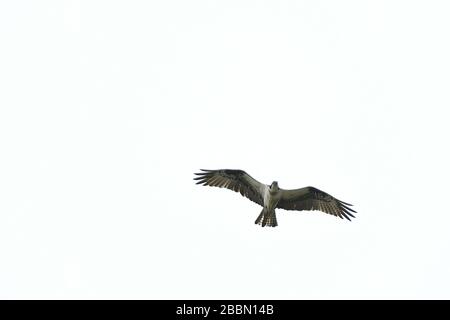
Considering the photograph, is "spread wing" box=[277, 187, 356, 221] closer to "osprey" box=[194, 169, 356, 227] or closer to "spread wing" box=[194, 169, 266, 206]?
"osprey" box=[194, 169, 356, 227]

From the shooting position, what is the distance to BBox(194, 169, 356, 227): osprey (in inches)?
869

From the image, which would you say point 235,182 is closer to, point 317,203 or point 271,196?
point 271,196

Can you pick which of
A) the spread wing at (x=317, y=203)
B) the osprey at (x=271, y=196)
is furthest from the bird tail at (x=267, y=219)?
the spread wing at (x=317, y=203)

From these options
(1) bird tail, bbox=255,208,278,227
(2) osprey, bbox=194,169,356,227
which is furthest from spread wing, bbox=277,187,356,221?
(1) bird tail, bbox=255,208,278,227

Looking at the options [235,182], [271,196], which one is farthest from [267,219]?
[235,182]

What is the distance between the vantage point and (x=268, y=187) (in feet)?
72.7

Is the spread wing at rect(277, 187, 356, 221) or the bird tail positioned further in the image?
the spread wing at rect(277, 187, 356, 221)

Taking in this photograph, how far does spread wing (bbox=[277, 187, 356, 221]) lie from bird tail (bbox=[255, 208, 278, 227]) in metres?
0.88

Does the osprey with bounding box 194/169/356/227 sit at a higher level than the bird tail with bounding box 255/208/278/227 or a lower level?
higher

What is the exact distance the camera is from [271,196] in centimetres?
2200

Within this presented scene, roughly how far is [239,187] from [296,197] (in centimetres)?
200

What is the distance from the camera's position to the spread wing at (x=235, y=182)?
22.4 m

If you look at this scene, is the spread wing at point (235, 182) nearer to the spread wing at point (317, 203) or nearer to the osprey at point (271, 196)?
the osprey at point (271, 196)
